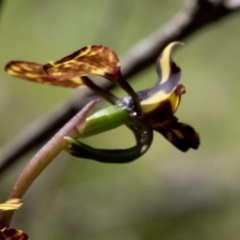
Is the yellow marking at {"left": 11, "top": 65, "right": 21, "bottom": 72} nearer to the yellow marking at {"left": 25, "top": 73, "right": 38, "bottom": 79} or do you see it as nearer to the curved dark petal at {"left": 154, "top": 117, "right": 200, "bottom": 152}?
the yellow marking at {"left": 25, "top": 73, "right": 38, "bottom": 79}

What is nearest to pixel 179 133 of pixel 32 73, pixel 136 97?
pixel 136 97

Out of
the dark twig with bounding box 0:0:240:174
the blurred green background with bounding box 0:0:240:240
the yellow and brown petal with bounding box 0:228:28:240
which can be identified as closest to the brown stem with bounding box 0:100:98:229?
the yellow and brown petal with bounding box 0:228:28:240

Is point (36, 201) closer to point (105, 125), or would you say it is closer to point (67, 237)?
point (67, 237)

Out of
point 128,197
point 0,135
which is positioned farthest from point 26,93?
point 128,197

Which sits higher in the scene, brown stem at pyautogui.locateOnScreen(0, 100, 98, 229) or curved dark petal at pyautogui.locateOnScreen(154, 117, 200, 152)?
brown stem at pyautogui.locateOnScreen(0, 100, 98, 229)

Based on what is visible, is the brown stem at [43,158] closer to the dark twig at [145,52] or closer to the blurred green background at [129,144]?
the dark twig at [145,52]

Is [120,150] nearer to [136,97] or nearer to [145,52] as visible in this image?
[136,97]

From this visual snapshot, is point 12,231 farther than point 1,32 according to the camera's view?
No
